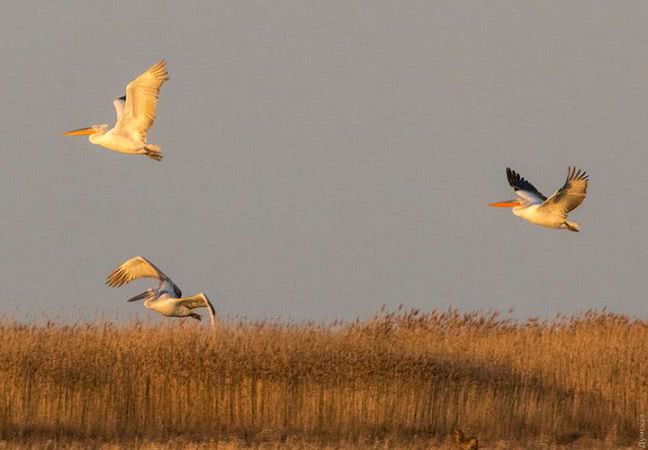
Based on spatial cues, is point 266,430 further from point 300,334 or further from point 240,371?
point 300,334

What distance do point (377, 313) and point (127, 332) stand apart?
414 centimetres

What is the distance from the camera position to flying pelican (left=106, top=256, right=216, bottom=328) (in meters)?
16.3

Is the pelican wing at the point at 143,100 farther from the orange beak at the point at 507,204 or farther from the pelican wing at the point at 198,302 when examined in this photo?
the orange beak at the point at 507,204

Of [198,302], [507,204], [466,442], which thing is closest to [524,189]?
[507,204]

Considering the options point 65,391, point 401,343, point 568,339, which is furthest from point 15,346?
point 568,339

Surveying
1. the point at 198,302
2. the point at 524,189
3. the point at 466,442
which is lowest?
the point at 466,442

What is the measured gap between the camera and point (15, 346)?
49.4 feet

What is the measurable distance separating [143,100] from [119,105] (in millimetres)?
705

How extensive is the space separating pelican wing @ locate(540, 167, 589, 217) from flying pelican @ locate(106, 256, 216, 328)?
4.54 m

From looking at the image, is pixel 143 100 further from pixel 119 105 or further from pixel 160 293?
pixel 160 293

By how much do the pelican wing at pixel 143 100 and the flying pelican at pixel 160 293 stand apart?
160cm

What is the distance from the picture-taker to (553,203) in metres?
17.3

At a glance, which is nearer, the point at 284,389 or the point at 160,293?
the point at 284,389

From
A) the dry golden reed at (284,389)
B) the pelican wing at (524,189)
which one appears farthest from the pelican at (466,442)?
the pelican wing at (524,189)
